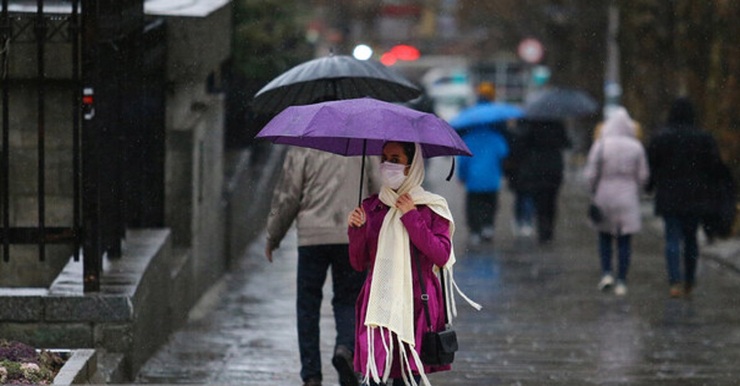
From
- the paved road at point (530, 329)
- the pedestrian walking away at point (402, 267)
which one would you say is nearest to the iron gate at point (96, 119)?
the paved road at point (530, 329)

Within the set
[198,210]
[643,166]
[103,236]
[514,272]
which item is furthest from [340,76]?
[514,272]

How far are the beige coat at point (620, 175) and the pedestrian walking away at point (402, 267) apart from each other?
7859 mm

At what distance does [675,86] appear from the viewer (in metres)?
26.5

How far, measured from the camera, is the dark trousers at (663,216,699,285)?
1440 cm

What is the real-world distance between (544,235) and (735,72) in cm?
293

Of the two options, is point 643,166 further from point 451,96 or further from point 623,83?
point 451,96

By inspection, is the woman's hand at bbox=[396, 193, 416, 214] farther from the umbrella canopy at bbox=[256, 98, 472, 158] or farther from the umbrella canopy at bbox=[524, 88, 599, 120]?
the umbrella canopy at bbox=[524, 88, 599, 120]

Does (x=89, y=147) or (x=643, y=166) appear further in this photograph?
(x=643, y=166)

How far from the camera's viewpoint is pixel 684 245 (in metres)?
14.5

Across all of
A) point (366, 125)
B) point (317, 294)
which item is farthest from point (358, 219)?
point (317, 294)

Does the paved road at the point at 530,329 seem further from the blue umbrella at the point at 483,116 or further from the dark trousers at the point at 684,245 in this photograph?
the blue umbrella at the point at 483,116

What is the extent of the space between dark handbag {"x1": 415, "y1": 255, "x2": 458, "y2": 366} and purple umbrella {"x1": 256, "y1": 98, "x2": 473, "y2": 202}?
0.56 m

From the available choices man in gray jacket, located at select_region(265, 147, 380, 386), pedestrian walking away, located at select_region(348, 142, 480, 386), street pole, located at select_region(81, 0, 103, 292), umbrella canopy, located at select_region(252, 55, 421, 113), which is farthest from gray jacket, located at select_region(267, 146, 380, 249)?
pedestrian walking away, located at select_region(348, 142, 480, 386)

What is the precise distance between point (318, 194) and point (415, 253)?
6.86 ft
